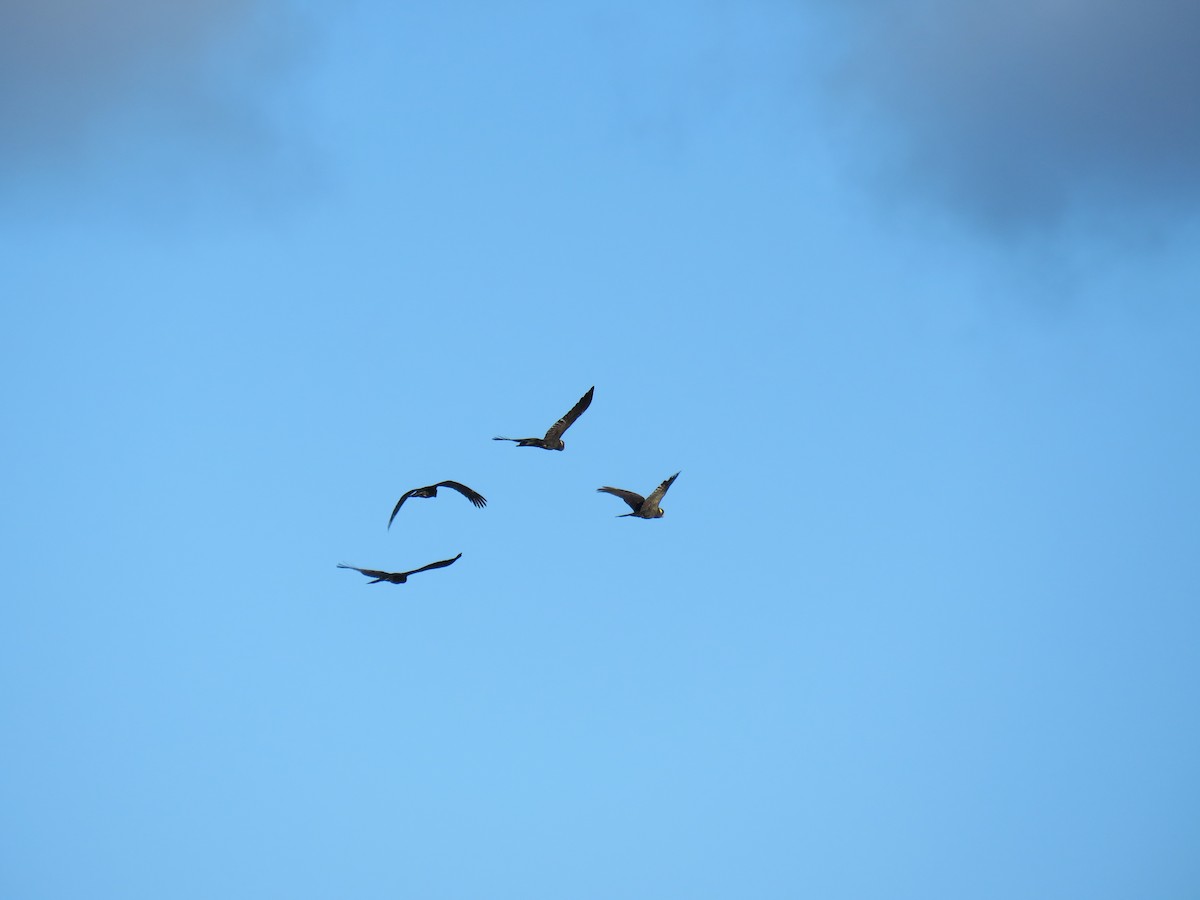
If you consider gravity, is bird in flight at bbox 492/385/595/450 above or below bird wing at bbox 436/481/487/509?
above

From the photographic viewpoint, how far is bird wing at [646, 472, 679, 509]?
69125mm

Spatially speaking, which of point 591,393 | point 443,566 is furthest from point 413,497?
point 591,393

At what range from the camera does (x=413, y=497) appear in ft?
212

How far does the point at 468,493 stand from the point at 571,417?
739 centimetres

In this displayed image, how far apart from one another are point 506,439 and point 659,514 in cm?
928

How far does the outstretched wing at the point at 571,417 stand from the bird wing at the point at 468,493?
5624 millimetres

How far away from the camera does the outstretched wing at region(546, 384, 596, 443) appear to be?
6994 centimetres

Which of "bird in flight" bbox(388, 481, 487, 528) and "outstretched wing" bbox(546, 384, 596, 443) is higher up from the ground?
"outstretched wing" bbox(546, 384, 596, 443)

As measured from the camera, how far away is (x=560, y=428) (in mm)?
70188

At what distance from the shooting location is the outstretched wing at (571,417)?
6994cm

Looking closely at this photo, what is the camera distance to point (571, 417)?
70.5 m

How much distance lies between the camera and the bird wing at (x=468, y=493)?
65.2 metres

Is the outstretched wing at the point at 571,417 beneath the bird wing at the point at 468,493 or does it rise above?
above

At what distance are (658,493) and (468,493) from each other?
29.9ft
